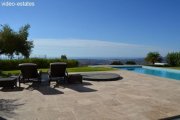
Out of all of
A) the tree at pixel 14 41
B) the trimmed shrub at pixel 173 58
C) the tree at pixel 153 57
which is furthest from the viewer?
the tree at pixel 153 57

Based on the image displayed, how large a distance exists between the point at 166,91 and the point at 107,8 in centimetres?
1311

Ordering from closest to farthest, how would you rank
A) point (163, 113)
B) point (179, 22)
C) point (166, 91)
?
1. point (163, 113)
2. point (166, 91)
3. point (179, 22)

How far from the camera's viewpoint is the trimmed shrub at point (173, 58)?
91.1 feet

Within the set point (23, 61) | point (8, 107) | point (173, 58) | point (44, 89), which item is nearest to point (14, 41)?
point (23, 61)

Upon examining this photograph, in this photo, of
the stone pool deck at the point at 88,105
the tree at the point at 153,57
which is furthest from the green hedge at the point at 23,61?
the stone pool deck at the point at 88,105

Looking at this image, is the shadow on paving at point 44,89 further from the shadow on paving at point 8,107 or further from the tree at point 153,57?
the tree at point 153,57

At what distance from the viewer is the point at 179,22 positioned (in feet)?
92.7

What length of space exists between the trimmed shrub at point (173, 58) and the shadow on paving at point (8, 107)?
2418cm

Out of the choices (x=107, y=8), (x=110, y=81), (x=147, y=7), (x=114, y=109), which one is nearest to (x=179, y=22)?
(x=147, y=7)

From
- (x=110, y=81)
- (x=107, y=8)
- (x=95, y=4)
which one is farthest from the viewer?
(x=107, y=8)

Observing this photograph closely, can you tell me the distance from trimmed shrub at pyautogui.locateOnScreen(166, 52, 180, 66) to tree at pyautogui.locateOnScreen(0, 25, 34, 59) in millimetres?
18020

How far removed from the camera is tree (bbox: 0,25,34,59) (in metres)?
17.3

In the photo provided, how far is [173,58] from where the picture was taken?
28234 millimetres

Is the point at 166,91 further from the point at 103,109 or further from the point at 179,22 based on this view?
the point at 179,22
